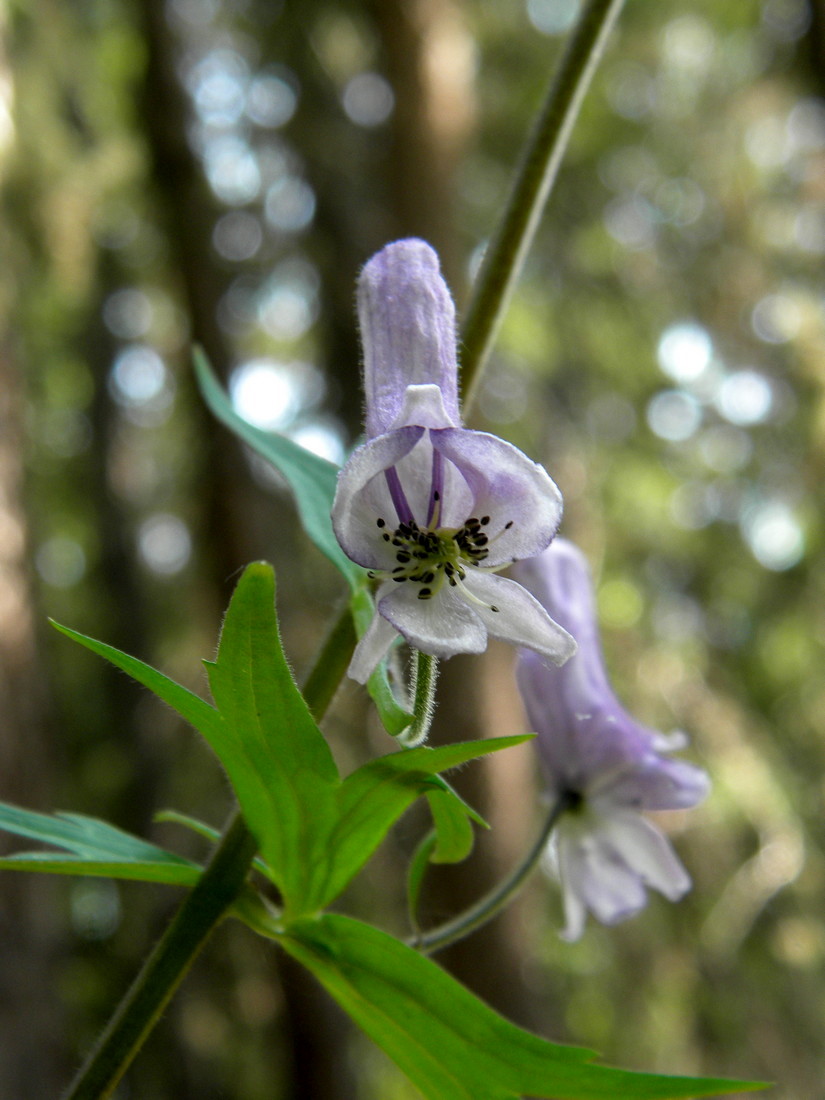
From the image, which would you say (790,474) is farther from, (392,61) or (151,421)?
(151,421)

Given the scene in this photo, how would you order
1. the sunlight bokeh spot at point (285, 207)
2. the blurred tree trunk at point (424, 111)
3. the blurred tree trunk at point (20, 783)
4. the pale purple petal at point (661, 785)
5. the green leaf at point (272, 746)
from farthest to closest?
the sunlight bokeh spot at point (285, 207) < the blurred tree trunk at point (424, 111) < the blurred tree trunk at point (20, 783) < the pale purple petal at point (661, 785) < the green leaf at point (272, 746)

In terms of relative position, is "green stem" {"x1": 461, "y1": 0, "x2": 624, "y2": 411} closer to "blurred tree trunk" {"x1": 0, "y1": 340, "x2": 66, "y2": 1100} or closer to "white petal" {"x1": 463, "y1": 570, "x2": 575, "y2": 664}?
"white petal" {"x1": 463, "y1": 570, "x2": 575, "y2": 664}

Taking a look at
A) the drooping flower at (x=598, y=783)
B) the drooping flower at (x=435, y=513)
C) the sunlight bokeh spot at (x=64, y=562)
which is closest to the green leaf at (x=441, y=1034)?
the drooping flower at (x=435, y=513)

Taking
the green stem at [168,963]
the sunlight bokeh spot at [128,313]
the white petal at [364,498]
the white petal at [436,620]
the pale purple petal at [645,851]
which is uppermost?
the white petal at [364,498]

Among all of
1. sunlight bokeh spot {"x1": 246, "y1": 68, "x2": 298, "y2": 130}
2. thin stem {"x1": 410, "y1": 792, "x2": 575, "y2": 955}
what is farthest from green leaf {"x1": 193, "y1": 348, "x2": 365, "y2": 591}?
sunlight bokeh spot {"x1": 246, "y1": 68, "x2": 298, "y2": 130}

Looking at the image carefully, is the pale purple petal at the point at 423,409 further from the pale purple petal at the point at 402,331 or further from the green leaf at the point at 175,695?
the green leaf at the point at 175,695

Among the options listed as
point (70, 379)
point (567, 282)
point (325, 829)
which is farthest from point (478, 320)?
point (70, 379)

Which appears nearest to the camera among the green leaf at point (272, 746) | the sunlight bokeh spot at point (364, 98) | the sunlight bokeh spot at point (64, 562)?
the green leaf at point (272, 746)

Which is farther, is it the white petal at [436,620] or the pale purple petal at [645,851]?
the pale purple petal at [645,851]

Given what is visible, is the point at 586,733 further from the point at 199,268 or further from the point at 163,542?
the point at 163,542
